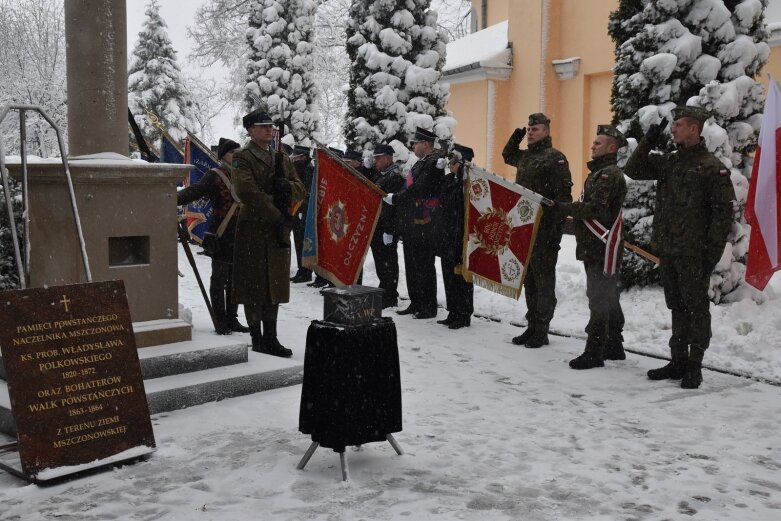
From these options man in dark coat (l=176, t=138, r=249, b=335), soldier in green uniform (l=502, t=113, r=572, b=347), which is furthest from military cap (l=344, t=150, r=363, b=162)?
soldier in green uniform (l=502, t=113, r=572, b=347)

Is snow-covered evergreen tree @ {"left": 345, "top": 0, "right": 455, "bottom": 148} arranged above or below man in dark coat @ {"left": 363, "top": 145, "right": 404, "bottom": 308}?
above

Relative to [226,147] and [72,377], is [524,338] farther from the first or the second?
[72,377]

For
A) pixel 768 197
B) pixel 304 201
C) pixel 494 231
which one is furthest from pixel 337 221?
pixel 768 197

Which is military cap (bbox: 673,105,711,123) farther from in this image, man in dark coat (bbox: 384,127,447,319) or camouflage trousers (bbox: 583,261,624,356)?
man in dark coat (bbox: 384,127,447,319)

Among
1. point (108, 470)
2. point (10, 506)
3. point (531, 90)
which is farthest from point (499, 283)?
point (531, 90)

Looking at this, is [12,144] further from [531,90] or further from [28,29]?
[531,90]

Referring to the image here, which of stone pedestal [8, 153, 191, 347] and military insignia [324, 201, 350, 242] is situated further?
military insignia [324, 201, 350, 242]

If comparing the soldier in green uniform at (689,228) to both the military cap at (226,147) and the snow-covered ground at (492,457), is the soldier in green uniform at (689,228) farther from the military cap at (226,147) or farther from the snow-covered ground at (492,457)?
the military cap at (226,147)

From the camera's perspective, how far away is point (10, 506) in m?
4.14

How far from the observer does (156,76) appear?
87.6ft

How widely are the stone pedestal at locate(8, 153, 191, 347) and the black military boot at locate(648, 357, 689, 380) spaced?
3746 mm

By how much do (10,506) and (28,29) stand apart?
31.2 m

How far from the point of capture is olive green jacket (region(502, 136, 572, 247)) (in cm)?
805

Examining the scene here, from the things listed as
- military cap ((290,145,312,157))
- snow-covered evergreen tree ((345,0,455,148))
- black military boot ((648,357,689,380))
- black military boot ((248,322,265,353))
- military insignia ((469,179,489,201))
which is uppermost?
snow-covered evergreen tree ((345,0,455,148))
